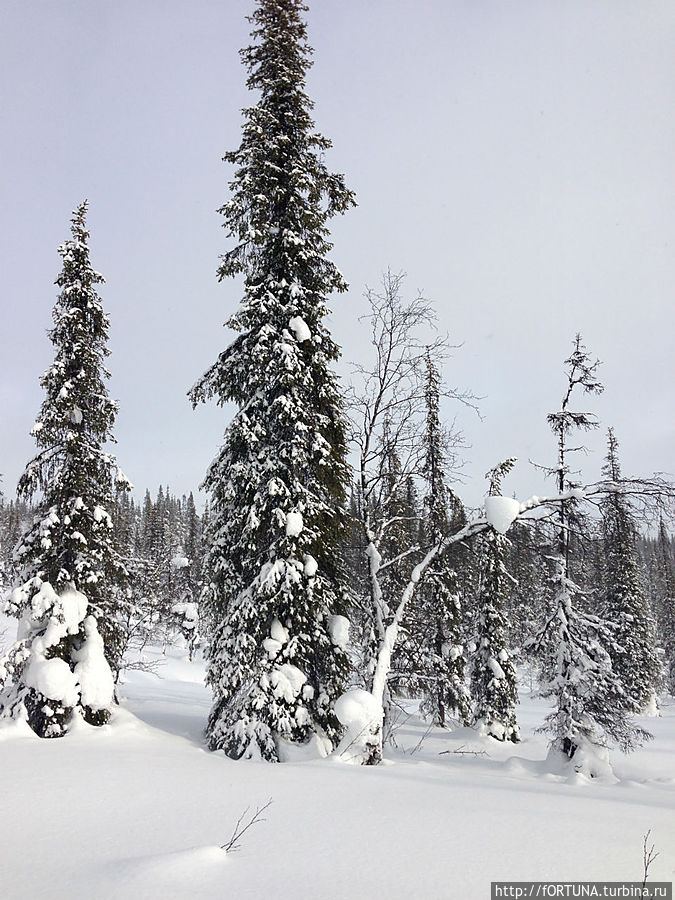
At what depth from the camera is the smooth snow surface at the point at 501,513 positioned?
1094 cm

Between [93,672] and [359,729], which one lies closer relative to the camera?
[359,729]

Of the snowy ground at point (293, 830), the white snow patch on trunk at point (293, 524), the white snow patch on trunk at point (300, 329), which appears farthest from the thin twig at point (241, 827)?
the white snow patch on trunk at point (300, 329)

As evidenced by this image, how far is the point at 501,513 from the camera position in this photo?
11.0m

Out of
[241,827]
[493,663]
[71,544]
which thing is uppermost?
[71,544]

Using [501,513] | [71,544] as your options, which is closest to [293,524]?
[501,513]

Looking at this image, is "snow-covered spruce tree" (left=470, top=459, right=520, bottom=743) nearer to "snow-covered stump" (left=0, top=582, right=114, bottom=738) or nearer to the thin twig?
"snow-covered stump" (left=0, top=582, right=114, bottom=738)

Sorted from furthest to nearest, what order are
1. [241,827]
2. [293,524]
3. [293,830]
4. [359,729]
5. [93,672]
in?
[93,672]
[293,524]
[359,729]
[241,827]
[293,830]

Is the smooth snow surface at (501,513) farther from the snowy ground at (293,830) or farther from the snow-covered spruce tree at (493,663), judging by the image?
the snow-covered spruce tree at (493,663)

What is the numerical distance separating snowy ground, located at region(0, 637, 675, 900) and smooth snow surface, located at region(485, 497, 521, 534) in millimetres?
4560

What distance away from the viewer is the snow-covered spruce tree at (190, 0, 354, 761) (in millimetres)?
10719

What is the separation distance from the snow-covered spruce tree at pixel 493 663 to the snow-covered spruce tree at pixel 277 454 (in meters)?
14.1

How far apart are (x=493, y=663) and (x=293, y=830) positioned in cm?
2129

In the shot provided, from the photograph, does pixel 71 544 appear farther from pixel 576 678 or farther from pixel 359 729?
pixel 576 678

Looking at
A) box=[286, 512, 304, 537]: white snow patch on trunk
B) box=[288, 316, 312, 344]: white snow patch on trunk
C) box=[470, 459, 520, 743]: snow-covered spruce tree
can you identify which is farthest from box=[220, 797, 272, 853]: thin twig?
box=[470, 459, 520, 743]: snow-covered spruce tree
